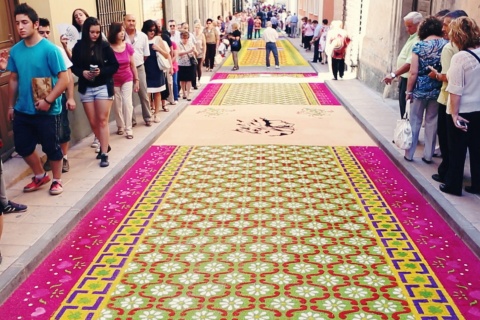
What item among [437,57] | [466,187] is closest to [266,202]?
[466,187]

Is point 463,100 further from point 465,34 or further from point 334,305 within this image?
point 334,305

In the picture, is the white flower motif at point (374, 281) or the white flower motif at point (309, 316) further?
the white flower motif at point (374, 281)

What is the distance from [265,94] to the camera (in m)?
13.8

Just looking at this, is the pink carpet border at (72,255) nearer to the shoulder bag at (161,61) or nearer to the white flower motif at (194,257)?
the white flower motif at (194,257)

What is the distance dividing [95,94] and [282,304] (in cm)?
427

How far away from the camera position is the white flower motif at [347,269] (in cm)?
445

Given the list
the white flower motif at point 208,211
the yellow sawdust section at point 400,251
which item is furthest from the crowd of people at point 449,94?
the white flower motif at point 208,211

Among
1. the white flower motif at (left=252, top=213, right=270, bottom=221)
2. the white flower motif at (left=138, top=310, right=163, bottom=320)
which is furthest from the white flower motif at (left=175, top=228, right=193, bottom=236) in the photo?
the white flower motif at (left=138, top=310, right=163, bottom=320)

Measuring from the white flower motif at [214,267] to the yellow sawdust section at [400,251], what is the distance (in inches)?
56.4

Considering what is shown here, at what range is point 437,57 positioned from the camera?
673 cm

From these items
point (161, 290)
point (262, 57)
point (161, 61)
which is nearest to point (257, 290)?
point (161, 290)

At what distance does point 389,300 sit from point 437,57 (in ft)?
12.6

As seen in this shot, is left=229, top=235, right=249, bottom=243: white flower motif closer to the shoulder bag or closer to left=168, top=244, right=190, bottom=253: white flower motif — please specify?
left=168, top=244, right=190, bottom=253: white flower motif

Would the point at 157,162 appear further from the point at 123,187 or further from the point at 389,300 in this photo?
the point at 389,300
